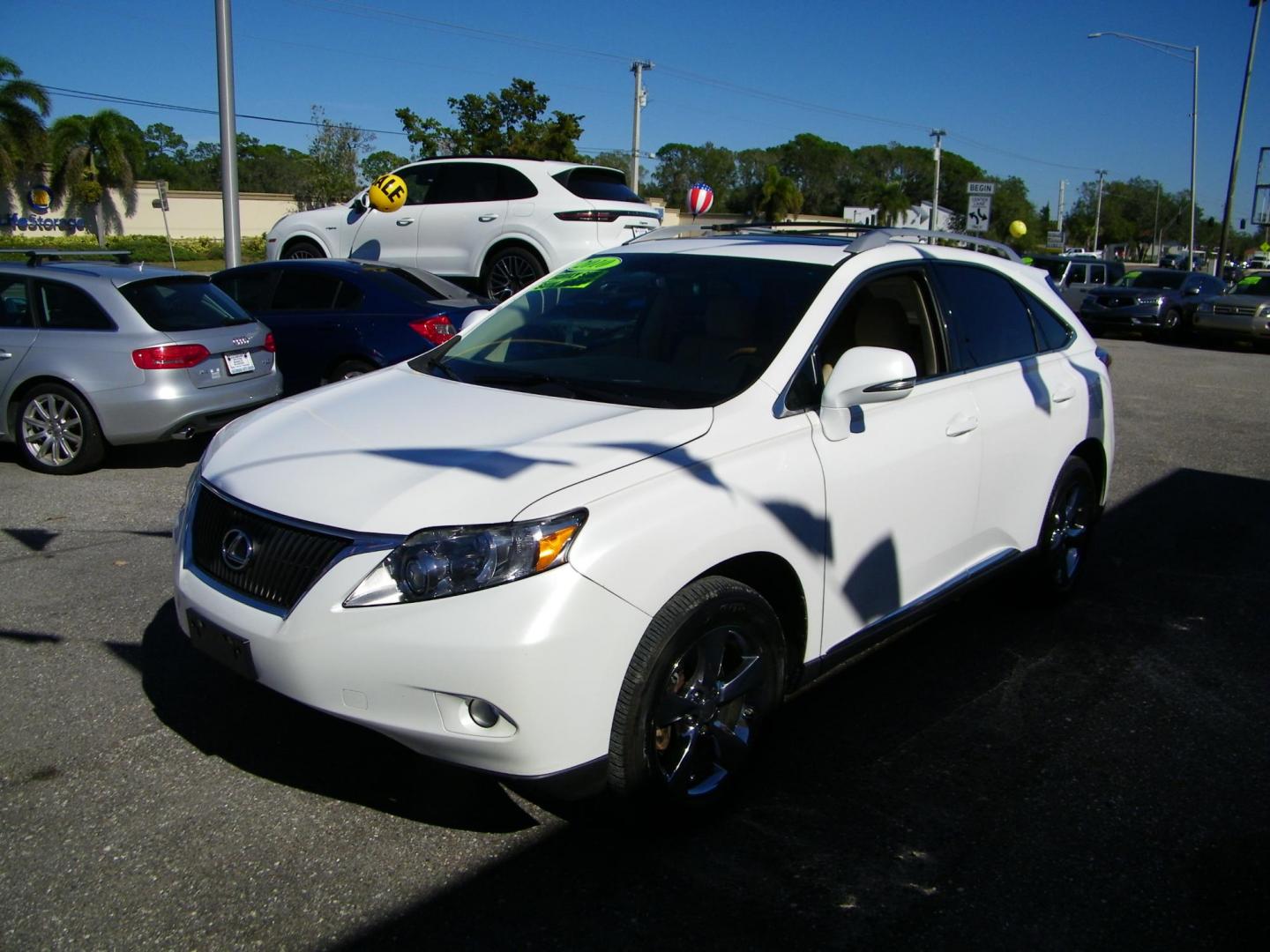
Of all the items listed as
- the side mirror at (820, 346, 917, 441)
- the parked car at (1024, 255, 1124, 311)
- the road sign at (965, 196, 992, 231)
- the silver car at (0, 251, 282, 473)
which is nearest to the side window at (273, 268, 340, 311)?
the silver car at (0, 251, 282, 473)

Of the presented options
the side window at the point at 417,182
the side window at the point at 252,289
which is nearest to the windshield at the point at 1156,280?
the side window at the point at 417,182

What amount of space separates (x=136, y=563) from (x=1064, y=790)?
4.52 metres

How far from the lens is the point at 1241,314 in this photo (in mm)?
21000

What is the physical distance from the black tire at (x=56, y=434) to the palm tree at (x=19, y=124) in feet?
152

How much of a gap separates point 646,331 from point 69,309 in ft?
18.1

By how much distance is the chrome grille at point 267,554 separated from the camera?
289 centimetres

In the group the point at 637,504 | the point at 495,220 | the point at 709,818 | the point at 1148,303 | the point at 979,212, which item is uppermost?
the point at 979,212

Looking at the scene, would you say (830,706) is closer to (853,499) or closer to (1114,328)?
(853,499)

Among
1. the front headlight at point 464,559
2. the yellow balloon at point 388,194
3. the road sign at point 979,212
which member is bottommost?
the front headlight at point 464,559

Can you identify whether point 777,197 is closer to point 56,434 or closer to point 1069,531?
point 56,434

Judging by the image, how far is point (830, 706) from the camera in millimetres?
4164

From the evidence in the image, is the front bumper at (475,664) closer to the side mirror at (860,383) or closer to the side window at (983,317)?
the side mirror at (860,383)

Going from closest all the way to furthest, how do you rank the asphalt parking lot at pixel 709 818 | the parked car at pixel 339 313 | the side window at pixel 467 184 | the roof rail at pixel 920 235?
1. the asphalt parking lot at pixel 709 818
2. the roof rail at pixel 920 235
3. the parked car at pixel 339 313
4. the side window at pixel 467 184

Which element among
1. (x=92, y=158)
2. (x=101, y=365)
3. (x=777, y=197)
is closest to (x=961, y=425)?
(x=101, y=365)
